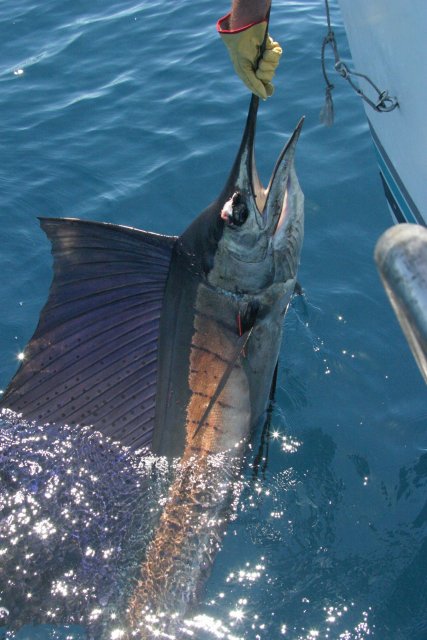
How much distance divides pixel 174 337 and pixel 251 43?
118cm

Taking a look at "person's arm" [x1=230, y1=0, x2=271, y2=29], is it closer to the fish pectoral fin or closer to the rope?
the rope

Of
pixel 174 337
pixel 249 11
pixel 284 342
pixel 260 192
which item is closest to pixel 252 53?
pixel 249 11

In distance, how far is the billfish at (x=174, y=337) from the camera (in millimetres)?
2781

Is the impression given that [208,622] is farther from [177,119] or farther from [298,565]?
[177,119]

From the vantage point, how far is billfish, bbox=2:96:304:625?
2781 mm

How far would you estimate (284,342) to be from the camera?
3.80m

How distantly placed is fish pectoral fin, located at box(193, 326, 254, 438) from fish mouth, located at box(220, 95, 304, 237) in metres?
0.44

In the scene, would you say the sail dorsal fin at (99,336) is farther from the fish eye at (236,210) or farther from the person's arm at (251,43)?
the person's arm at (251,43)

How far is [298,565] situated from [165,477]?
0.64m

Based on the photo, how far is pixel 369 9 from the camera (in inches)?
123

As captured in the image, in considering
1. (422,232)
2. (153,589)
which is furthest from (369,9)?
(153,589)

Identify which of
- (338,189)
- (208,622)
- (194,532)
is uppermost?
(338,189)

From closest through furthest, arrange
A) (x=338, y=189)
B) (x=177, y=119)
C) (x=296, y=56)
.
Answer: (x=338, y=189) → (x=177, y=119) → (x=296, y=56)

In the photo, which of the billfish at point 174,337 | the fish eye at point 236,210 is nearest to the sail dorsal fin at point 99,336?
the billfish at point 174,337
